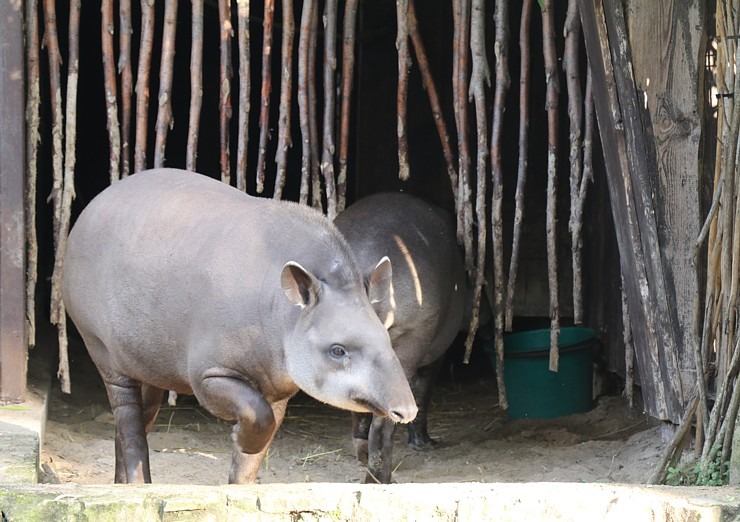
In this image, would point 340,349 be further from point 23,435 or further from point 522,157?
point 522,157

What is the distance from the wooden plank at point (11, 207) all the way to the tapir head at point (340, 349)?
203cm

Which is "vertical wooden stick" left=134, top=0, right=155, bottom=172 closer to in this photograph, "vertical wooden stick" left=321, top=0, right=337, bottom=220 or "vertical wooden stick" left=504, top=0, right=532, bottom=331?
"vertical wooden stick" left=321, top=0, right=337, bottom=220

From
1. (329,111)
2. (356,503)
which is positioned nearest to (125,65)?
(329,111)

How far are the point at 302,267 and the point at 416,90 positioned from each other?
17.3 ft

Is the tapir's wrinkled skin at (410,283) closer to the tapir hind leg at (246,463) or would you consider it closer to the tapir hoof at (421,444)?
the tapir hoof at (421,444)

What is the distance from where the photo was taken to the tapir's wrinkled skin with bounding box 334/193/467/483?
5.68 meters

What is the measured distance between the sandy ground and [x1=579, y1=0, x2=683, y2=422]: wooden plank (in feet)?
1.65

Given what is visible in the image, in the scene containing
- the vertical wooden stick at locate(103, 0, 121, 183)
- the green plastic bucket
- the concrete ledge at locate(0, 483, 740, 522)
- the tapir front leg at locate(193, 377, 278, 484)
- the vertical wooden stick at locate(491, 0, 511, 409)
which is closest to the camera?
the concrete ledge at locate(0, 483, 740, 522)

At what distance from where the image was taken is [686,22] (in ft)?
16.3

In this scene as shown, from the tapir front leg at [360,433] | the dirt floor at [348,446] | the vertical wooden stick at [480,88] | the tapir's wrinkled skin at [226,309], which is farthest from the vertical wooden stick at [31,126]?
the vertical wooden stick at [480,88]

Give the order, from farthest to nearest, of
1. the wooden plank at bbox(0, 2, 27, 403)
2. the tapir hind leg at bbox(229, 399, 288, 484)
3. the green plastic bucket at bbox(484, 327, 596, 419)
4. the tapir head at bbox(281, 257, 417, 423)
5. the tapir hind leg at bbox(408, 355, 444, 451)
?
1. the green plastic bucket at bbox(484, 327, 596, 419)
2. the tapir hind leg at bbox(408, 355, 444, 451)
3. the wooden plank at bbox(0, 2, 27, 403)
4. the tapir hind leg at bbox(229, 399, 288, 484)
5. the tapir head at bbox(281, 257, 417, 423)

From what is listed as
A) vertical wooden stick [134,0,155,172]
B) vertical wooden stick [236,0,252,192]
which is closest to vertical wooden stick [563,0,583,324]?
vertical wooden stick [236,0,252,192]

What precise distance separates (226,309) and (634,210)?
2034 mm

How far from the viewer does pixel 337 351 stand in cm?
396
